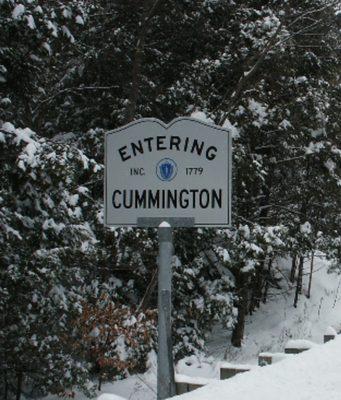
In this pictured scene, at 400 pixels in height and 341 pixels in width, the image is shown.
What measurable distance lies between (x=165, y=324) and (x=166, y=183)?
95cm

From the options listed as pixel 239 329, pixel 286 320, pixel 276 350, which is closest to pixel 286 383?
pixel 276 350

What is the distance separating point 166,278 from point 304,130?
36.2 feet

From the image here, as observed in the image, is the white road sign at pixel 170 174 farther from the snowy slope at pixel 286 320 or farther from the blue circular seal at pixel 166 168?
the snowy slope at pixel 286 320

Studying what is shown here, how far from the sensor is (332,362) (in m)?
5.98

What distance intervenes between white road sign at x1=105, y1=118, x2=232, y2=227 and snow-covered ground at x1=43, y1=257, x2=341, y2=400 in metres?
1.27

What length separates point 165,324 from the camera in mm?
4391

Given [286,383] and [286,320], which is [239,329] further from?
[286,383]

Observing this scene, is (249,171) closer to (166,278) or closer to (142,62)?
(142,62)

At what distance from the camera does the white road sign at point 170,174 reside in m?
4.48

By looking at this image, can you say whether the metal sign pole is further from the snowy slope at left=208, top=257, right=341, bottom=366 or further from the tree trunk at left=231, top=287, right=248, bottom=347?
the tree trunk at left=231, top=287, right=248, bottom=347

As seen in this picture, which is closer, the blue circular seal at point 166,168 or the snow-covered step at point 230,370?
the blue circular seal at point 166,168

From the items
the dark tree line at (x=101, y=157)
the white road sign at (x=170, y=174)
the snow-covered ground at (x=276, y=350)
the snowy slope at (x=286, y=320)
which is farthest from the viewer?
the snowy slope at (x=286, y=320)

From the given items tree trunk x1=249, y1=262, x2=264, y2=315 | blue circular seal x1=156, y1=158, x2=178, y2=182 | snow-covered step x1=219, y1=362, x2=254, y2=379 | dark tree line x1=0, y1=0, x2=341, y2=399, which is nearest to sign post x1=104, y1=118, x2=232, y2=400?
blue circular seal x1=156, y1=158, x2=178, y2=182

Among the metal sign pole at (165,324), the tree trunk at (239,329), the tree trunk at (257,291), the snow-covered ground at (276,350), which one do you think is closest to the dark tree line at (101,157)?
the tree trunk at (239,329)
